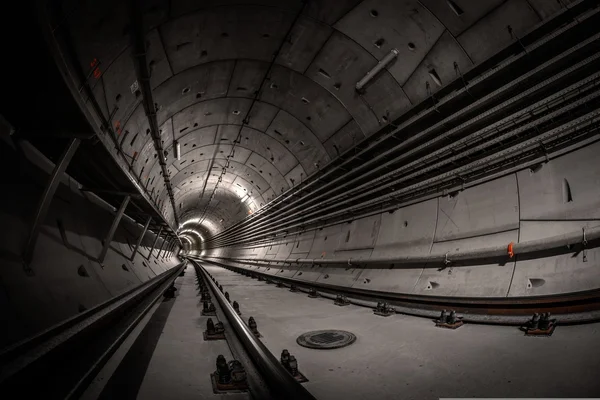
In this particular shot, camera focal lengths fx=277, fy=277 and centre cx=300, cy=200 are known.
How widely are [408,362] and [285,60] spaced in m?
7.05

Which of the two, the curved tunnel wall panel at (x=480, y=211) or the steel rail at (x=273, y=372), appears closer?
the steel rail at (x=273, y=372)

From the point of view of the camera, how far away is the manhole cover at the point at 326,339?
314 centimetres

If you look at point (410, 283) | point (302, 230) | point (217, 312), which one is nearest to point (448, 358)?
point (410, 283)

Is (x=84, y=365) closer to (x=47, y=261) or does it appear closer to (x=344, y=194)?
(x=47, y=261)

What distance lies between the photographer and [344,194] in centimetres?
864

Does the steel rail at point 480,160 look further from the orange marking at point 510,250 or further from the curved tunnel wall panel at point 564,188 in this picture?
the orange marking at point 510,250

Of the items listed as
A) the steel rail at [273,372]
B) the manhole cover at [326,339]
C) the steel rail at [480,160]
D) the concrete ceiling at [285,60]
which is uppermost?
the concrete ceiling at [285,60]

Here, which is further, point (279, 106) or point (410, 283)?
point (279, 106)

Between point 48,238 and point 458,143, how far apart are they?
6.64 m

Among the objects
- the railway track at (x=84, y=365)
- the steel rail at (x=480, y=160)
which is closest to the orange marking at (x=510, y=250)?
the steel rail at (x=480, y=160)

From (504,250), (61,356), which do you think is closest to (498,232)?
(504,250)

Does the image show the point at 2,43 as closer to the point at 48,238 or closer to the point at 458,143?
the point at 48,238

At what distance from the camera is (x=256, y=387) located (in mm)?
2102

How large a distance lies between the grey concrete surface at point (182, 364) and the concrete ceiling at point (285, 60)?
3.97 meters
